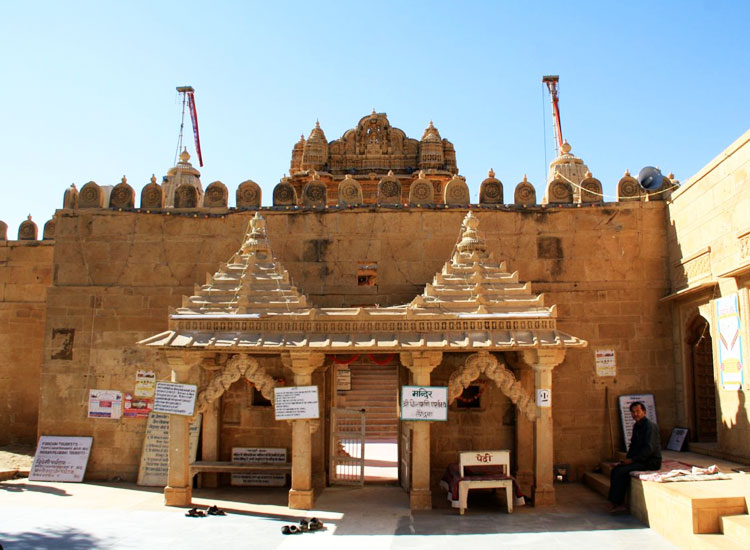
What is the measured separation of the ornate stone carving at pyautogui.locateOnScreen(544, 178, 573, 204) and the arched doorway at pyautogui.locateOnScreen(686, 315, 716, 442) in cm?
336

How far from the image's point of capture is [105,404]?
1316 cm

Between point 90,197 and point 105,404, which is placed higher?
point 90,197

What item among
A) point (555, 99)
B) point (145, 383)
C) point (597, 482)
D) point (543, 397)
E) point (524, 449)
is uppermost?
point (555, 99)

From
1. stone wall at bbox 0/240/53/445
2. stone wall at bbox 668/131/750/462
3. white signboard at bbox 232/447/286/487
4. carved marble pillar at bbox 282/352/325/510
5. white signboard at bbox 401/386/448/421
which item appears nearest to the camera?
stone wall at bbox 668/131/750/462

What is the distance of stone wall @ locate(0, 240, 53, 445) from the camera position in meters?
16.4

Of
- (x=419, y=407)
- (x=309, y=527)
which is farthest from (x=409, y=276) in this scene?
(x=309, y=527)

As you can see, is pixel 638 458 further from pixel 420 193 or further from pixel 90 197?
pixel 90 197

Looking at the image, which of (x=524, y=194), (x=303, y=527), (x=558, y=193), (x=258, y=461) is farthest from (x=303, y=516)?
(x=558, y=193)

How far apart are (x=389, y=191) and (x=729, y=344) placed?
680cm

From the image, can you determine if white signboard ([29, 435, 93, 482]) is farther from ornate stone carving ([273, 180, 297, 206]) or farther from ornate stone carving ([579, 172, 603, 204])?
ornate stone carving ([579, 172, 603, 204])

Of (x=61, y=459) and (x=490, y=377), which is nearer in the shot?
(x=490, y=377)

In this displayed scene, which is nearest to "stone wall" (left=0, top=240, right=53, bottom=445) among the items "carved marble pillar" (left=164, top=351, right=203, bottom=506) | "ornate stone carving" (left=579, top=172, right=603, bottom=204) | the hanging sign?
"carved marble pillar" (left=164, top=351, right=203, bottom=506)

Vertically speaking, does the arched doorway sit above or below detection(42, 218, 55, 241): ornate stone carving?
below

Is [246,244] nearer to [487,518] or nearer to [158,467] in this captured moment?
[158,467]
